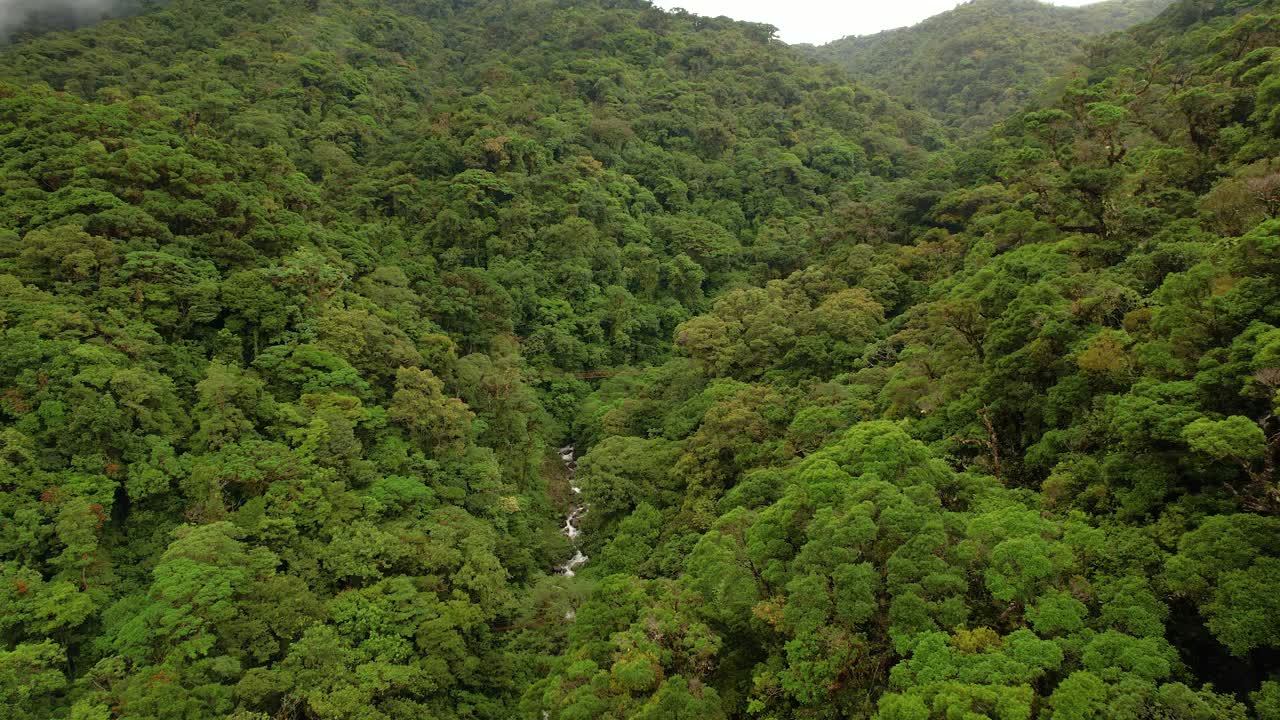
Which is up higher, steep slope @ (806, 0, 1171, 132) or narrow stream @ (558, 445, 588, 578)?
steep slope @ (806, 0, 1171, 132)

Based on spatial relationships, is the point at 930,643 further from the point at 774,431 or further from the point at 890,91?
the point at 890,91

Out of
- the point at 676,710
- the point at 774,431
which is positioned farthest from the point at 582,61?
the point at 676,710

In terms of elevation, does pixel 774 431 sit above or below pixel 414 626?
above

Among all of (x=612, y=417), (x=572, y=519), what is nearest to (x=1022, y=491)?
(x=612, y=417)

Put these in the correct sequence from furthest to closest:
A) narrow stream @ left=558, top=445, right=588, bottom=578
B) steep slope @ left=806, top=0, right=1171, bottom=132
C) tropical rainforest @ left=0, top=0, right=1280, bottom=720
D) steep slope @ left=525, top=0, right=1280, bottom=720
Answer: steep slope @ left=806, top=0, right=1171, bottom=132, narrow stream @ left=558, top=445, right=588, bottom=578, tropical rainforest @ left=0, top=0, right=1280, bottom=720, steep slope @ left=525, top=0, right=1280, bottom=720

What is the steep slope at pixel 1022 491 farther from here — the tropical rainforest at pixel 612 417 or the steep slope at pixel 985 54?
the steep slope at pixel 985 54

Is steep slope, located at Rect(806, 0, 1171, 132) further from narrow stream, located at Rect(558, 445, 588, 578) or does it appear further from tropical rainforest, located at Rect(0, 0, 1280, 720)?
narrow stream, located at Rect(558, 445, 588, 578)

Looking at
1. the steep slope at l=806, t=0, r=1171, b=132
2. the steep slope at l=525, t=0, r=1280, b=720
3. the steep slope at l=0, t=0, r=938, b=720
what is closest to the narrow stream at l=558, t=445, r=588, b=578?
the steep slope at l=0, t=0, r=938, b=720
